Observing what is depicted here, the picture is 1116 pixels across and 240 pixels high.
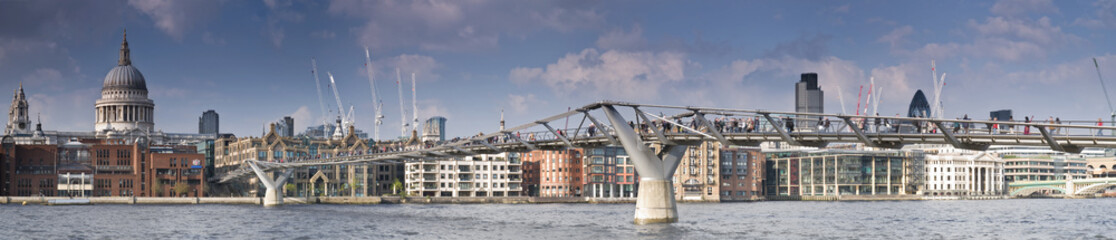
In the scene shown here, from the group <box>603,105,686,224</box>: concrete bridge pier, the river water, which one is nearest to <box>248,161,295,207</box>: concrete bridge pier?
the river water

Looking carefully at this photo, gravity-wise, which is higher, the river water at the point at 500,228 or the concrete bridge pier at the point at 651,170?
the concrete bridge pier at the point at 651,170

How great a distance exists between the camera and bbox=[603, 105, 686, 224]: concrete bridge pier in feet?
277

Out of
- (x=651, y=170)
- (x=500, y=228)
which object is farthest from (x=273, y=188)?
(x=651, y=170)

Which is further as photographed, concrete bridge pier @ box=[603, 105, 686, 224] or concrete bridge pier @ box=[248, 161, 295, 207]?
concrete bridge pier @ box=[248, 161, 295, 207]

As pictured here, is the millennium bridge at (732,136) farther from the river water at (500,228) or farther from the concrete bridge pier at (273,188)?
the concrete bridge pier at (273,188)

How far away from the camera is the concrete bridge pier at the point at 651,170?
277 feet

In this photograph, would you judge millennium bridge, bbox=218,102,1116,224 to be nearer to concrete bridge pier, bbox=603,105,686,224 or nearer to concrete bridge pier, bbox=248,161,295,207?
concrete bridge pier, bbox=603,105,686,224

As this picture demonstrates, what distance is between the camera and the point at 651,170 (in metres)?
84.4

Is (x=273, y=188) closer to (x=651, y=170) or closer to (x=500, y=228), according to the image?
(x=500, y=228)

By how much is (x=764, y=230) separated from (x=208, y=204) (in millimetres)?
114369

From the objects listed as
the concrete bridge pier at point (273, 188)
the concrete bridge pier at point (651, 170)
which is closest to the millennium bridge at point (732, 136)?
the concrete bridge pier at point (651, 170)

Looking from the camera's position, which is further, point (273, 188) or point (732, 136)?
point (273, 188)

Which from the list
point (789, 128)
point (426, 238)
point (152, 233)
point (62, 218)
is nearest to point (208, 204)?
point (62, 218)

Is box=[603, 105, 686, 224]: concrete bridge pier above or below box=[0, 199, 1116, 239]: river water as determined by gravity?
above
